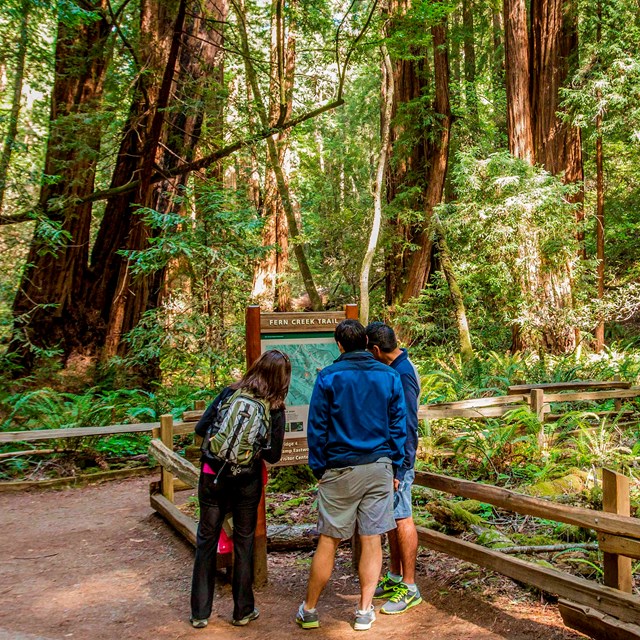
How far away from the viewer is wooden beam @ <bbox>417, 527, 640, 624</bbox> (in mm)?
3387

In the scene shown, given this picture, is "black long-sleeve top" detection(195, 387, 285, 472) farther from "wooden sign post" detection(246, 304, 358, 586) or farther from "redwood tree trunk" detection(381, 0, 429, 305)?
"redwood tree trunk" detection(381, 0, 429, 305)

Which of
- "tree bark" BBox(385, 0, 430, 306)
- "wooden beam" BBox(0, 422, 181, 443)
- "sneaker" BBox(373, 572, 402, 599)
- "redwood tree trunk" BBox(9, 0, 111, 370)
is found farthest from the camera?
"tree bark" BBox(385, 0, 430, 306)

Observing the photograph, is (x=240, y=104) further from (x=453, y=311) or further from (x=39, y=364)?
(x=453, y=311)

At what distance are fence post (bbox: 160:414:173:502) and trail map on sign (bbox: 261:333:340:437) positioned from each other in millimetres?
2762

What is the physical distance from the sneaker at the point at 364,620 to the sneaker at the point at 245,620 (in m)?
0.70

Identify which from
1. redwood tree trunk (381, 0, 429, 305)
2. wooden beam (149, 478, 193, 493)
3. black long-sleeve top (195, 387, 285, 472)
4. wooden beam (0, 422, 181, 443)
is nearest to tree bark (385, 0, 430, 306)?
redwood tree trunk (381, 0, 429, 305)

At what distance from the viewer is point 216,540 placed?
13.4 feet

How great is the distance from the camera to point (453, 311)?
53.2 ft

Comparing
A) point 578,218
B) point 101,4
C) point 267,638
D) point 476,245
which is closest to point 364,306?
point 476,245

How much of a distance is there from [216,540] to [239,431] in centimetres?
79

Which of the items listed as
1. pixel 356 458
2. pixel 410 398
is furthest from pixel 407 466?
pixel 356 458

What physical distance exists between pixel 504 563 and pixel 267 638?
1.63 m

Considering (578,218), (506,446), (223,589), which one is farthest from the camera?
(578,218)

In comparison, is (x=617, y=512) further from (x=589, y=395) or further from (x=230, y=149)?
(x=230, y=149)
